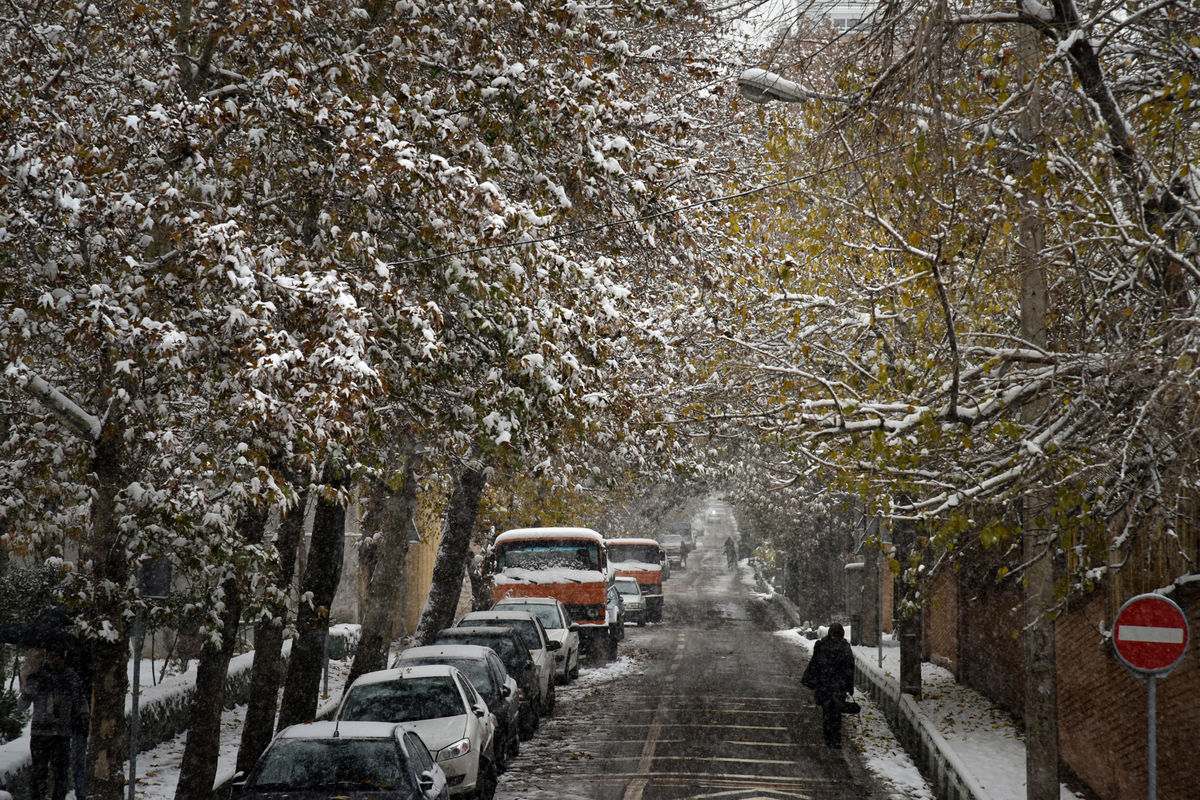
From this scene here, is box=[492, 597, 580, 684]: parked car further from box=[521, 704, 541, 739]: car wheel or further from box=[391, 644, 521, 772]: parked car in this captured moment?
box=[391, 644, 521, 772]: parked car

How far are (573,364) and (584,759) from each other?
710 cm

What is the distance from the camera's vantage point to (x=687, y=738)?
1764 centimetres

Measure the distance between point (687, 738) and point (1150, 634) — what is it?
31.0 feet

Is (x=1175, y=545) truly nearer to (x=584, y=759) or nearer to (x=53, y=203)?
(x=584, y=759)

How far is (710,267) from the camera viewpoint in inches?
542

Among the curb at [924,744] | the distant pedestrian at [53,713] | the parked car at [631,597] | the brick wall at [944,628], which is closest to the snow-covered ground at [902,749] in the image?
the curb at [924,744]

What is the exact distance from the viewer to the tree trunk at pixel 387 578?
1945 cm

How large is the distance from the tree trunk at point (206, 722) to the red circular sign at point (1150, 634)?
26.3ft

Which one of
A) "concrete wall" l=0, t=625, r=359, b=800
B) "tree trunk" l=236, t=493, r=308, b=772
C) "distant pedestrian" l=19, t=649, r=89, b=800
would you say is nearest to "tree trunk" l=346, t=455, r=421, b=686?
"concrete wall" l=0, t=625, r=359, b=800

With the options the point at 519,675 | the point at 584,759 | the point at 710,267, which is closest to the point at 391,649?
the point at 519,675

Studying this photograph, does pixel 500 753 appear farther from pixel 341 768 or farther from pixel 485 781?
pixel 341 768

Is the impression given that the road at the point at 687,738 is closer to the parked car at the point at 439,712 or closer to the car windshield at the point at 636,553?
the parked car at the point at 439,712

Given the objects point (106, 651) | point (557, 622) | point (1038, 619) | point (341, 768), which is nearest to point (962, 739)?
point (1038, 619)

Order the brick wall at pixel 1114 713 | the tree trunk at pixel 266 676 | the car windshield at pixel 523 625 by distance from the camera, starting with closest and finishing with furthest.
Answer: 1. the brick wall at pixel 1114 713
2. the tree trunk at pixel 266 676
3. the car windshield at pixel 523 625
